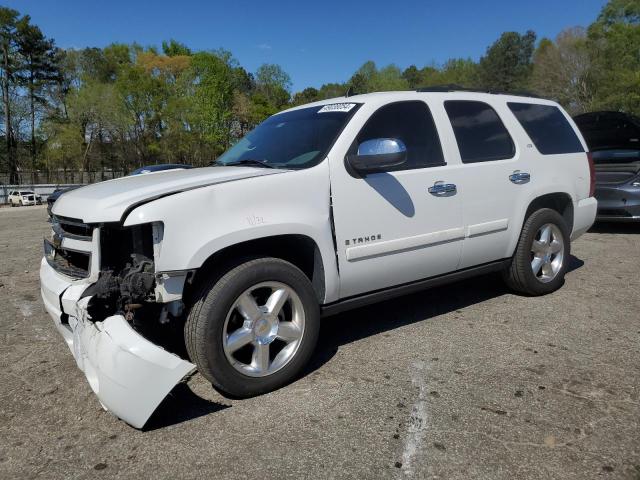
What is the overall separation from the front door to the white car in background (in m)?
35.0

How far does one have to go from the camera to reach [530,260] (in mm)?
4297

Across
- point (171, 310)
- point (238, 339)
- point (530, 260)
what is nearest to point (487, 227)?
point (530, 260)

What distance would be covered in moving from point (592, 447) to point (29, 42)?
59.7 metres

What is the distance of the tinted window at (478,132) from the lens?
3771 millimetres

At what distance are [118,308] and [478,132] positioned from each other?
3015 millimetres

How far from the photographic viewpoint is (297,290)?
113 inches

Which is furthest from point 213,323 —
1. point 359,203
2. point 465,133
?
point 465,133

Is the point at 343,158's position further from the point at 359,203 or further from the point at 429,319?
the point at 429,319

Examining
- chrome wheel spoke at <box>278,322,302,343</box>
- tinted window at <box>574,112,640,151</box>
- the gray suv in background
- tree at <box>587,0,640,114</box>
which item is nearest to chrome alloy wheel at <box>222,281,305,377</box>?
chrome wheel spoke at <box>278,322,302,343</box>

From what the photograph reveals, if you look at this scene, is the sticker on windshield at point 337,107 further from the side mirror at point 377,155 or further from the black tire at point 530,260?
the black tire at point 530,260

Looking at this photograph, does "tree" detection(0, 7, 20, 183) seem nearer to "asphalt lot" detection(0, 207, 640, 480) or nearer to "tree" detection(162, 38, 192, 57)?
"tree" detection(162, 38, 192, 57)

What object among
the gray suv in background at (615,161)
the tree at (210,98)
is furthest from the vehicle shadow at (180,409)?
the tree at (210,98)

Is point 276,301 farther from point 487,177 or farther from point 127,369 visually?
point 487,177

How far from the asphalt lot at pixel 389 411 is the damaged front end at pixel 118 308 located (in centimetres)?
30
